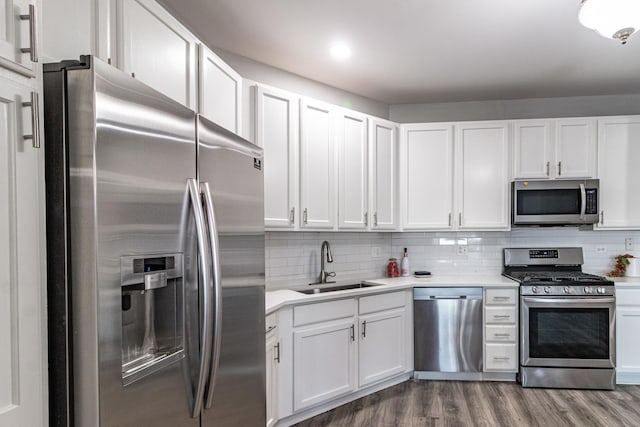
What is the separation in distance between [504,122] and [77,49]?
12.0ft

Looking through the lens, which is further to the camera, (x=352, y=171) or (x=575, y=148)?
(x=575, y=148)

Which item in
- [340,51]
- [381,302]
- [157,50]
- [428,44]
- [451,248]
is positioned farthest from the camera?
[451,248]

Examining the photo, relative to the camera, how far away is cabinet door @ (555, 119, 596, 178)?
3912mm

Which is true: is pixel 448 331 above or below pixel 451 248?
below

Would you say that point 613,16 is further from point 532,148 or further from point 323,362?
point 323,362

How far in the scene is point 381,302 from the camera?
3484 mm

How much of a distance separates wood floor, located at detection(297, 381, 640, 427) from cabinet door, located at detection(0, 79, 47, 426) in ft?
7.63

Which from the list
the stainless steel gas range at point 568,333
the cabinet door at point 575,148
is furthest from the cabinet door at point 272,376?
the cabinet door at point 575,148

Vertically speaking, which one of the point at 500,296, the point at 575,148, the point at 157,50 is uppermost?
the point at 157,50

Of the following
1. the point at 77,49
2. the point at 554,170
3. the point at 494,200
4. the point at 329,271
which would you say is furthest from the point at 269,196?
the point at 554,170

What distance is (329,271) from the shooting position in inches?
149

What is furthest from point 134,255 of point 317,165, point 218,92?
point 317,165

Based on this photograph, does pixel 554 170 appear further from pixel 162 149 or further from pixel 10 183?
pixel 10 183

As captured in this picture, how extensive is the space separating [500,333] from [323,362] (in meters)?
1.66
